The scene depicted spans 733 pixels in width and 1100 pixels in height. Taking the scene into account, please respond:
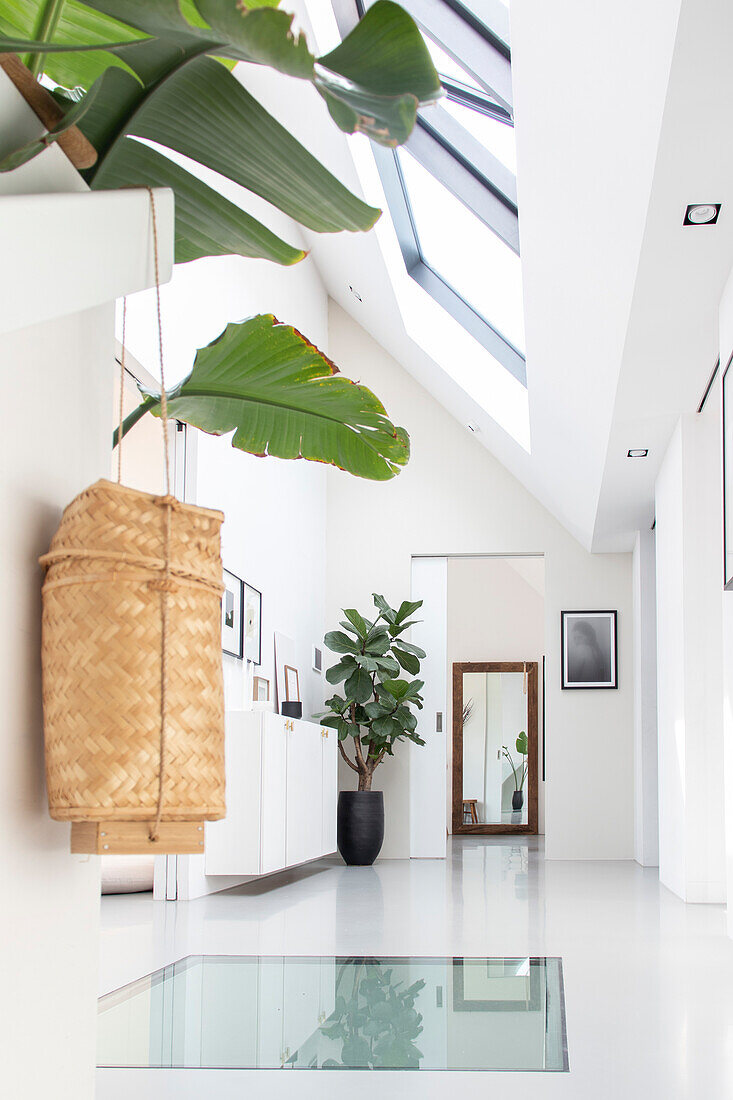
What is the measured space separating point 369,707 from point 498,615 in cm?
455

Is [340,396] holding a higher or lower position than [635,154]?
lower

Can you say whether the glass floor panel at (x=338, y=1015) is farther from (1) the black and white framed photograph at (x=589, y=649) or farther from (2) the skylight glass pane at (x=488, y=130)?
(1) the black and white framed photograph at (x=589, y=649)

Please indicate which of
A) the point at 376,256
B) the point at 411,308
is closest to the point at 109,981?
the point at 376,256

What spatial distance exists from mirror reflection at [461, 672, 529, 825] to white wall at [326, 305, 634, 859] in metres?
3.12

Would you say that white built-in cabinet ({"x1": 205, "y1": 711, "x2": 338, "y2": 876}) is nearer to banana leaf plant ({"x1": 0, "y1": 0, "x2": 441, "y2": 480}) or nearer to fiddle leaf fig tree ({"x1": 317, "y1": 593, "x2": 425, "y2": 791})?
fiddle leaf fig tree ({"x1": 317, "y1": 593, "x2": 425, "y2": 791})

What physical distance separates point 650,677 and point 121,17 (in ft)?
26.5

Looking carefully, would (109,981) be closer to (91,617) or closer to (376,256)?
(91,617)

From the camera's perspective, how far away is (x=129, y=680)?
0.94m

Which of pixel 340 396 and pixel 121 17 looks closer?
pixel 121 17

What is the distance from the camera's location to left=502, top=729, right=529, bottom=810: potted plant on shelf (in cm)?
1189

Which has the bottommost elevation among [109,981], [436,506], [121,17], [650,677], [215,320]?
[109,981]

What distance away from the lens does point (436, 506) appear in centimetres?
916

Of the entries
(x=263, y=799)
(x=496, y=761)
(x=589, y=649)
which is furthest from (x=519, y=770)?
(x=263, y=799)

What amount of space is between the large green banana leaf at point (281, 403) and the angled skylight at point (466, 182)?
131 inches
